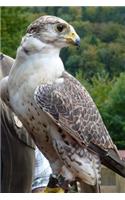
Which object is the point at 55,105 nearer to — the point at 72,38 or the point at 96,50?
the point at 72,38

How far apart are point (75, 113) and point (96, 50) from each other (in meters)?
0.26

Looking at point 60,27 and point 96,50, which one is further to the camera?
point 96,50

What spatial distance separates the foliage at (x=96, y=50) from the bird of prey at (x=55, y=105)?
0.52 ft

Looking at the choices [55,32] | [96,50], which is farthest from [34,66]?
[96,50]

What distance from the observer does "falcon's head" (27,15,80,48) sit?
1183 mm

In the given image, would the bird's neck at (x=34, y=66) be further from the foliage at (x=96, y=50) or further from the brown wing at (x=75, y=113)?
the foliage at (x=96, y=50)

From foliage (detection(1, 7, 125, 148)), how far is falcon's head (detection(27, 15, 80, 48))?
0.17 metres

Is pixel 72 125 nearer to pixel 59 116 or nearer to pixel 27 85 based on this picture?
pixel 59 116

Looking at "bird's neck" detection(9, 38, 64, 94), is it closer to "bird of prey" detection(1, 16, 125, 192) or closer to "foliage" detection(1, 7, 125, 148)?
"bird of prey" detection(1, 16, 125, 192)

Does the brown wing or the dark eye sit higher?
the dark eye

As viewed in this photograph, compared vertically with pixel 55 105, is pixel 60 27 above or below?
above

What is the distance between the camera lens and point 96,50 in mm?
1383

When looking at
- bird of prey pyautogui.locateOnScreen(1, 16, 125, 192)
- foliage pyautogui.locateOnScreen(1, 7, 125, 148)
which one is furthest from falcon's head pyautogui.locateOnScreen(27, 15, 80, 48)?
foliage pyautogui.locateOnScreen(1, 7, 125, 148)
